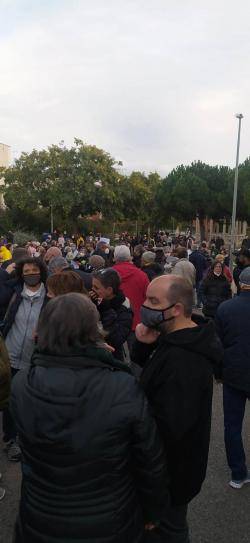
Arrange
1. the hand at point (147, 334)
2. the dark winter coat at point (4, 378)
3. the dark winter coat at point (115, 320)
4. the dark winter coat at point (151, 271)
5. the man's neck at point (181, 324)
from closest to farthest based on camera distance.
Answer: the man's neck at point (181, 324) → the hand at point (147, 334) → the dark winter coat at point (4, 378) → the dark winter coat at point (115, 320) → the dark winter coat at point (151, 271)

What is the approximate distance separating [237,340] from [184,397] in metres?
1.97

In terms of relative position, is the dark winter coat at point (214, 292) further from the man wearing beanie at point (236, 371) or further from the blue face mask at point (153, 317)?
the blue face mask at point (153, 317)

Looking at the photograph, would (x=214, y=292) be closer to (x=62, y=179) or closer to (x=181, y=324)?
(x=181, y=324)

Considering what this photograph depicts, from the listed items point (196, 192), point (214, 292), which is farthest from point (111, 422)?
point (196, 192)

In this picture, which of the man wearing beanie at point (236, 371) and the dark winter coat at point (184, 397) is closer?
the dark winter coat at point (184, 397)

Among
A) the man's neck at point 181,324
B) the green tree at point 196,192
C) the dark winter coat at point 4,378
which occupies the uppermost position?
the green tree at point 196,192

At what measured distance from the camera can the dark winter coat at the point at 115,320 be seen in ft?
13.1

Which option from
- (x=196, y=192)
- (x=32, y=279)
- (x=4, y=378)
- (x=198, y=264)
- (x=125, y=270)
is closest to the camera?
(x=4, y=378)

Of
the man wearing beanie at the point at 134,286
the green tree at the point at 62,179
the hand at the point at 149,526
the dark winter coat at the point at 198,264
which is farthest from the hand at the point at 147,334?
the green tree at the point at 62,179

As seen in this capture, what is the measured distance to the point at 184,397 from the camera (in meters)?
1.92

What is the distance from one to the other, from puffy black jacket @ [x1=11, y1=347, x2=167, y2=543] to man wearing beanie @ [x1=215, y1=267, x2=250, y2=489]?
210 centimetres

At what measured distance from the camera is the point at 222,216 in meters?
49.5

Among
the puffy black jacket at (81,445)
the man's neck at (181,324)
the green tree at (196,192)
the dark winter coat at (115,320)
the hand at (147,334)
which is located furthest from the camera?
the green tree at (196,192)

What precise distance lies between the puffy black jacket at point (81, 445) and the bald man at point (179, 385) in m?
0.18
